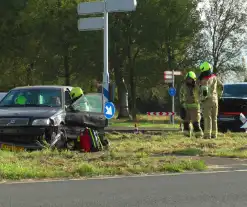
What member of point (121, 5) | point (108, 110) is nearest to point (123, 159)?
point (108, 110)

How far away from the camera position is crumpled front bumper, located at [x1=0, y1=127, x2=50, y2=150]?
10.6 metres

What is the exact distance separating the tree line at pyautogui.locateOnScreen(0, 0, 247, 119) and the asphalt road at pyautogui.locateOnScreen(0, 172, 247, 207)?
2594 cm

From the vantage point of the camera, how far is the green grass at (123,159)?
27.7 feet

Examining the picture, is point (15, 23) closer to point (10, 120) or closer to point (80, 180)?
point (10, 120)

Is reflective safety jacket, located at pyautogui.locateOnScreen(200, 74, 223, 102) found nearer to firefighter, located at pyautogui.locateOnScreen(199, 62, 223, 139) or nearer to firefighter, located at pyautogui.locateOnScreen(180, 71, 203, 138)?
firefighter, located at pyautogui.locateOnScreen(199, 62, 223, 139)

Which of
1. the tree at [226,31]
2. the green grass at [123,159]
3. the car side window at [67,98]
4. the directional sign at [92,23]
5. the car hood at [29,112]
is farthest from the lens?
the tree at [226,31]

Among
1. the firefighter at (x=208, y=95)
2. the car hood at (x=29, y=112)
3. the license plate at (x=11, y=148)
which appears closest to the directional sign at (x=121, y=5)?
the firefighter at (x=208, y=95)

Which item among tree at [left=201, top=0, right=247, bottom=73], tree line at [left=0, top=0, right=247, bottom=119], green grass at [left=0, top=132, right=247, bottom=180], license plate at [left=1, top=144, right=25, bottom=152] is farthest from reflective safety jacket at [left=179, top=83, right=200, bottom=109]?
tree at [left=201, top=0, right=247, bottom=73]

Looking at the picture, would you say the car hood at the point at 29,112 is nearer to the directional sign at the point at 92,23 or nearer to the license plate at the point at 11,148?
the license plate at the point at 11,148

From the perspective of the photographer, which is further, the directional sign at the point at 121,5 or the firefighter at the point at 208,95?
the directional sign at the point at 121,5

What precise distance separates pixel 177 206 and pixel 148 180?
1848mm

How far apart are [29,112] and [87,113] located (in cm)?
161

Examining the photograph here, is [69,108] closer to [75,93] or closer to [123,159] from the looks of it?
[75,93]

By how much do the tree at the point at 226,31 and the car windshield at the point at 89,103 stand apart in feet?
97.5
